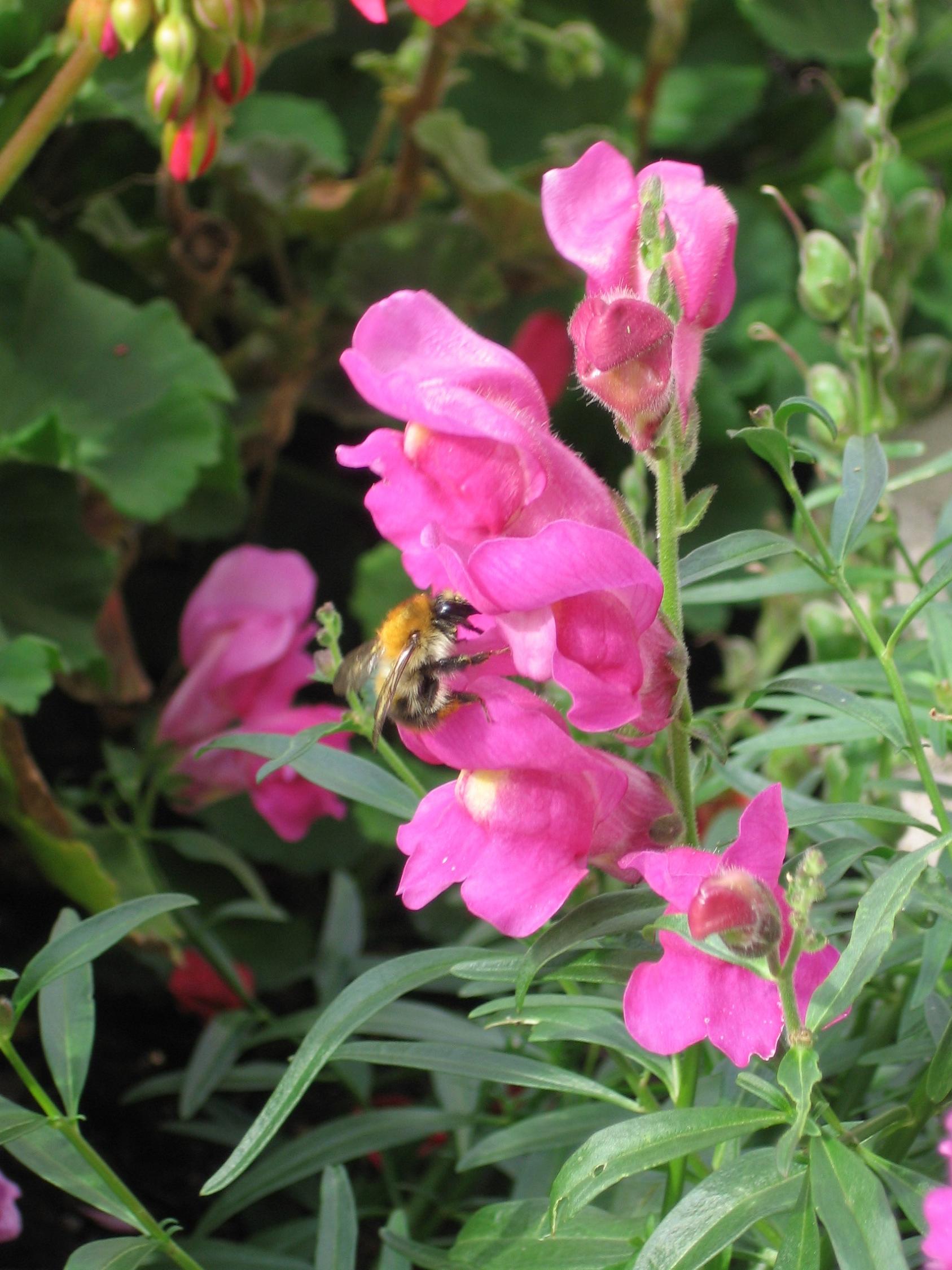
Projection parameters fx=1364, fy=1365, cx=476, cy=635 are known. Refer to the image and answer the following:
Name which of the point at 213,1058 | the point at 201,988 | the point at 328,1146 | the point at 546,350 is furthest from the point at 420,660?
the point at 546,350

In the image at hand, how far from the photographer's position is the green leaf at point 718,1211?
1.35 feet

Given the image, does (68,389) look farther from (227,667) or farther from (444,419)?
(444,419)

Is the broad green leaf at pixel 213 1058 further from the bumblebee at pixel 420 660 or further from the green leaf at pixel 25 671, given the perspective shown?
the bumblebee at pixel 420 660

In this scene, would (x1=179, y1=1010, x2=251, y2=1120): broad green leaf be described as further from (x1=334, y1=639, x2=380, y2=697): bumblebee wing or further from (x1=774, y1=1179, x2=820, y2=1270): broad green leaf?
(x1=774, y1=1179, x2=820, y2=1270): broad green leaf

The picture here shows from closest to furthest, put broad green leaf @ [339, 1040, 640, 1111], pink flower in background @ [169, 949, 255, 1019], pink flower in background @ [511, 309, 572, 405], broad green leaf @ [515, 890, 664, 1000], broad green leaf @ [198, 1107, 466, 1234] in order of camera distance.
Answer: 1. broad green leaf @ [515, 890, 664, 1000]
2. broad green leaf @ [339, 1040, 640, 1111]
3. broad green leaf @ [198, 1107, 466, 1234]
4. pink flower in background @ [169, 949, 255, 1019]
5. pink flower in background @ [511, 309, 572, 405]

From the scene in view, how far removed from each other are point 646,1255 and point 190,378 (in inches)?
35.4

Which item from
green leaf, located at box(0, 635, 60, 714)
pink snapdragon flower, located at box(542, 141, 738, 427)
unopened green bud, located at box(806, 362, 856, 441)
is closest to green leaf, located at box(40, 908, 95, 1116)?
green leaf, located at box(0, 635, 60, 714)

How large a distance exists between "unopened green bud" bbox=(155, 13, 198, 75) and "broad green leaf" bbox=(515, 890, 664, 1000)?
0.59 m

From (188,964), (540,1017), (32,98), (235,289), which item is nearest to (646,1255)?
(540,1017)

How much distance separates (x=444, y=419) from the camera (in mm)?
459

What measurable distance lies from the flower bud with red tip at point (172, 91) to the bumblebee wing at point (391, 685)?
0.47 metres

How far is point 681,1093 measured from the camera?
0.52 m

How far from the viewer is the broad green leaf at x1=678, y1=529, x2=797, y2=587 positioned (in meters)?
0.51

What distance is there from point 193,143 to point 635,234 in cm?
46
